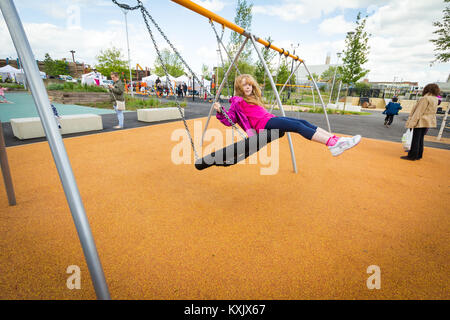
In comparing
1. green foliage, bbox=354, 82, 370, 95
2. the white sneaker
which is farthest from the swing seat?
green foliage, bbox=354, 82, 370, 95

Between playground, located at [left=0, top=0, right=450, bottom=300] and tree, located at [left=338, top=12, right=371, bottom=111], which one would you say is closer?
playground, located at [left=0, top=0, right=450, bottom=300]

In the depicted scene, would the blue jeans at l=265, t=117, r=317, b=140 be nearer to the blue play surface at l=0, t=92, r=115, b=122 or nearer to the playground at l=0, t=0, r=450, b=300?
the playground at l=0, t=0, r=450, b=300

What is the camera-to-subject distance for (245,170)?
347 cm

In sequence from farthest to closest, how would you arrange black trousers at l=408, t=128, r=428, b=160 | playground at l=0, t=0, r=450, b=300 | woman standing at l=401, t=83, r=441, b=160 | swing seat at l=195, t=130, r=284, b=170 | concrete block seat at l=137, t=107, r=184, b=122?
1. concrete block seat at l=137, t=107, r=184, b=122
2. black trousers at l=408, t=128, r=428, b=160
3. woman standing at l=401, t=83, r=441, b=160
4. swing seat at l=195, t=130, r=284, b=170
5. playground at l=0, t=0, r=450, b=300

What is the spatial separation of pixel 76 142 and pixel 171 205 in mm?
3482

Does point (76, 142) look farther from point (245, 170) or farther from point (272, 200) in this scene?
point (272, 200)

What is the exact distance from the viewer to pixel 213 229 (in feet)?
6.51

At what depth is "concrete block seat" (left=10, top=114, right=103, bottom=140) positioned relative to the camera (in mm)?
4457

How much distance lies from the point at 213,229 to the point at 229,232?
15cm

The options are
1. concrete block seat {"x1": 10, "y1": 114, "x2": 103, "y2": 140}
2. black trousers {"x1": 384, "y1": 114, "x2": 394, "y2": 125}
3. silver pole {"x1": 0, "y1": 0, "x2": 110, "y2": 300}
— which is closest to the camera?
silver pole {"x1": 0, "y1": 0, "x2": 110, "y2": 300}

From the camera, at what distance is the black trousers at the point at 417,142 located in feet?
13.6

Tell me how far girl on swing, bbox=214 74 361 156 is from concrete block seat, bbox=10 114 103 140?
4.55 metres
